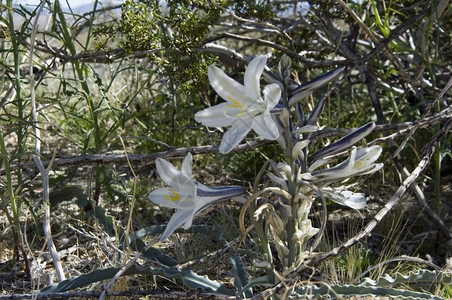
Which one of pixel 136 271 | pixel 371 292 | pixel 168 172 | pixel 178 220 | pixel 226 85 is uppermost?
pixel 226 85

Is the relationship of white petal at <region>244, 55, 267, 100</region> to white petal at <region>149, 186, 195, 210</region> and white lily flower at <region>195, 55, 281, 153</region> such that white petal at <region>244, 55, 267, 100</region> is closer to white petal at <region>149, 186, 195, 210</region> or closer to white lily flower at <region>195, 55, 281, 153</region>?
white lily flower at <region>195, 55, 281, 153</region>

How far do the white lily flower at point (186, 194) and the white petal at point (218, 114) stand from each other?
4.9 inches

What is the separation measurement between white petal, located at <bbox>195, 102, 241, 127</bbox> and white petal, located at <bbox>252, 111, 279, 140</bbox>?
10 cm

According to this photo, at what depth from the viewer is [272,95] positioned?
1.80m

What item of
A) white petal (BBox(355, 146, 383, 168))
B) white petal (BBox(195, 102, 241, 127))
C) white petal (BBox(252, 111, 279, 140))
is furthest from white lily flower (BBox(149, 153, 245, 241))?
white petal (BBox(355, 146, 383, 168))

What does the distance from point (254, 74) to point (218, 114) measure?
0.17 meters

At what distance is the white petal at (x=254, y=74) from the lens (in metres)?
1.83

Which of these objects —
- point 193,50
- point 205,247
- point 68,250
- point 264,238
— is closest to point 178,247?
point 205,247

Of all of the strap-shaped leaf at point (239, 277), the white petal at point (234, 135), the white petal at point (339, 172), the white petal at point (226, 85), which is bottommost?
the strap-shaped leaf at point (239, 277)

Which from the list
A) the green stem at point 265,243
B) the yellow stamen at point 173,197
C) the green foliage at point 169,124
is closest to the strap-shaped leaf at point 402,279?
the green foliage at point 169,124

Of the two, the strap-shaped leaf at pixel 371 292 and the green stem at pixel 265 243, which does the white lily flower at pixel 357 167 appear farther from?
the strap-shaped leaf at pixel 371 292

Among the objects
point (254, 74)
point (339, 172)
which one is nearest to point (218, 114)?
point (254, 74)

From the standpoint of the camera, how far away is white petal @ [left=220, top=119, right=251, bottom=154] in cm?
179

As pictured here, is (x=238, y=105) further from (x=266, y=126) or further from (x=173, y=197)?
(x=173, y=197)
